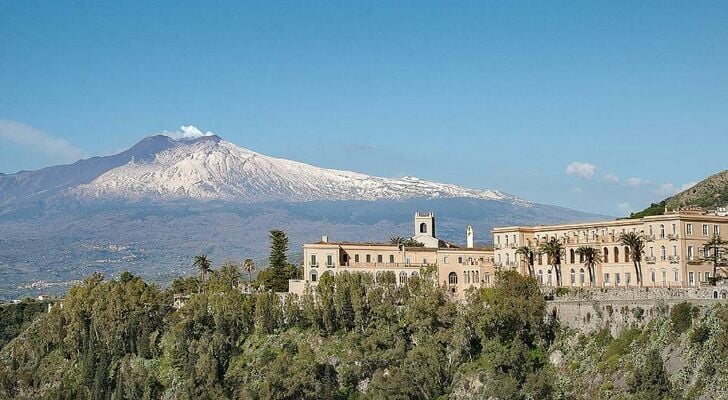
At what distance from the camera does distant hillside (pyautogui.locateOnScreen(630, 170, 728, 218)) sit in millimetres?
104188

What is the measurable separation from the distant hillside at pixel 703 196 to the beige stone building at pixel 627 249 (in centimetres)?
1547

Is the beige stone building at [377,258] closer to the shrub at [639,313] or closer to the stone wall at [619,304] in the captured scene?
the stone wall at [619,304]

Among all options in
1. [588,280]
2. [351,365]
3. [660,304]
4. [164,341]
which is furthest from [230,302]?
[660,304]

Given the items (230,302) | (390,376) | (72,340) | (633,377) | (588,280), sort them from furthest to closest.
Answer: (72,340), (230,302), (588,280), (390,376), (633,377)

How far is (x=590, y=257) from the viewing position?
83.4 meters

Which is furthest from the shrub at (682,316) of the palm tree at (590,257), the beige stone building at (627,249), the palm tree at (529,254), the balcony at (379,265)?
the balcony at (379,265)

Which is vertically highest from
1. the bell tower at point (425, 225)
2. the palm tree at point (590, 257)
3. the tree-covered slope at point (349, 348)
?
the bell tower at point (425, 225)

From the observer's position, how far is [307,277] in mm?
99000

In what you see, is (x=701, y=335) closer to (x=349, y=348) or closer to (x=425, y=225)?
(x=349, y=348)

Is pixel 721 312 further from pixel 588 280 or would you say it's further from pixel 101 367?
pixel 101 367

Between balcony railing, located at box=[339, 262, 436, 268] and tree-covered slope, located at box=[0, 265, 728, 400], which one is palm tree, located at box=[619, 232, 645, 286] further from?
balcony railing, located at box=[339, 262, 436, 268]

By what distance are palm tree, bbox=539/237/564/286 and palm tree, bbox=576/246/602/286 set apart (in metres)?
1.65

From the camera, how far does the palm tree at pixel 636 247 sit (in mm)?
79938

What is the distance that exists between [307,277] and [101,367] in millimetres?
18128
